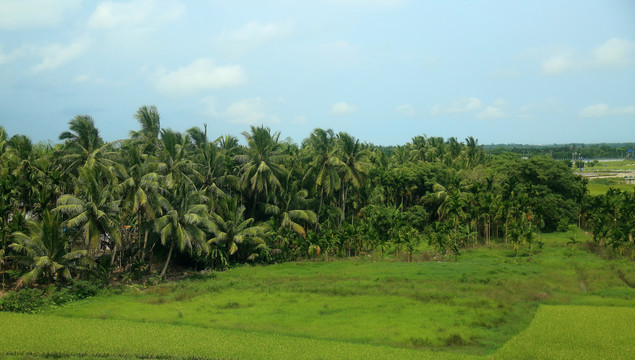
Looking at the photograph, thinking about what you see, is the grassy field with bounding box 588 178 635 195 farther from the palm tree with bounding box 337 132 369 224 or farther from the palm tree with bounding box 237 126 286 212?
the palm tree with bounding box 237 126 286 212

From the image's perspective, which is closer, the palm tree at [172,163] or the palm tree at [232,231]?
Result: the palm tree at [172,163]

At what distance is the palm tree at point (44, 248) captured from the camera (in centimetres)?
2225

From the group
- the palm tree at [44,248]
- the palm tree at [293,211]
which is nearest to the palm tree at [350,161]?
the palm tree at [293,211]

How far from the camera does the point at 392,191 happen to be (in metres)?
48.0

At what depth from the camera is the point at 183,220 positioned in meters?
26.7

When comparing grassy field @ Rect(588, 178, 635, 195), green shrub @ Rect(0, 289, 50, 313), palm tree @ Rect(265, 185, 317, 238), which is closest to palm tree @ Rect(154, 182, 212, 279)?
green shrub @ Rect(0, 289, 50, 313)

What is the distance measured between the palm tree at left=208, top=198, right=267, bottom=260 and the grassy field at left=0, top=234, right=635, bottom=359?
95.7 inches

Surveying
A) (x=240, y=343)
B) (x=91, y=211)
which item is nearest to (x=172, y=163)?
(x=91, y=211)

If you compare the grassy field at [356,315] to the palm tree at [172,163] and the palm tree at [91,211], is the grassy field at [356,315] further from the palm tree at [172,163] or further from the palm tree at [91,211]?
the palm tree at [172,163]

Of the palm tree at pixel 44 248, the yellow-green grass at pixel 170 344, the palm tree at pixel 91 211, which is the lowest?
the yellow-green grass at pixel 170 344

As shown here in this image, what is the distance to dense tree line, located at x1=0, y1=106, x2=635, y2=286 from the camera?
2441 centimetres

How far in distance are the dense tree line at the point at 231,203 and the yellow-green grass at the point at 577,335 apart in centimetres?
1318

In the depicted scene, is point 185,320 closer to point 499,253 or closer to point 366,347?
point 366,347

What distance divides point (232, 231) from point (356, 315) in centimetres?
1298
